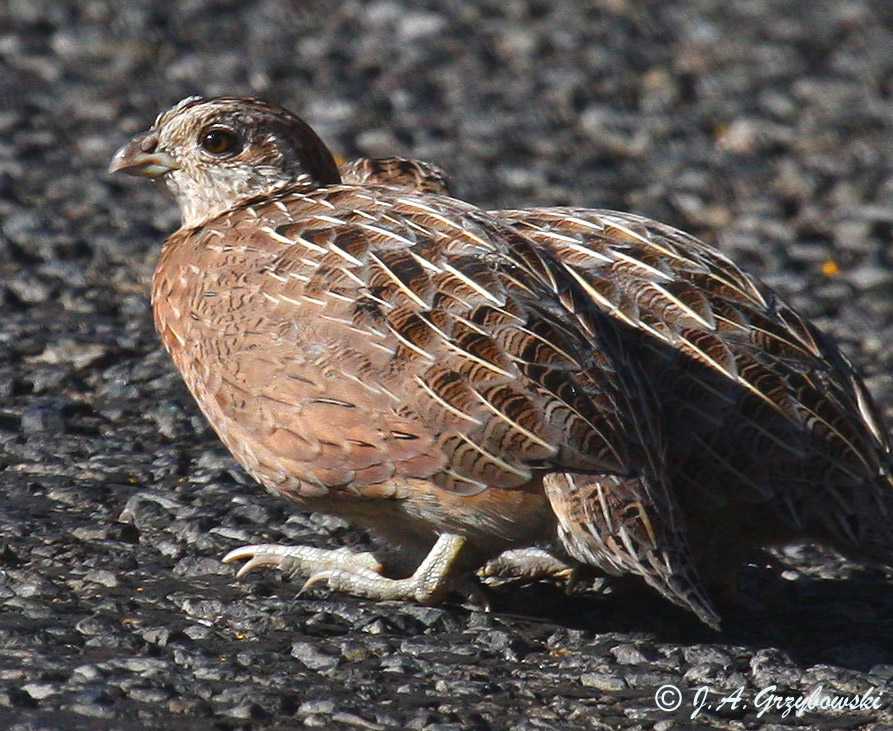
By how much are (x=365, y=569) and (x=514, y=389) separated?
1.07m

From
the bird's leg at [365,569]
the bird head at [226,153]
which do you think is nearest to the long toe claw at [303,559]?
the bird's leg at [365,569]

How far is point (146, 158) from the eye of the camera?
611cm

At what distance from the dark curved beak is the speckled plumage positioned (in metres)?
0.47

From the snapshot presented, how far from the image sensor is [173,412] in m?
6.96

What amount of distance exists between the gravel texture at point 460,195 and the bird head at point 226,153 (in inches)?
46.6

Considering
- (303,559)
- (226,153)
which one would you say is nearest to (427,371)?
(303,559)

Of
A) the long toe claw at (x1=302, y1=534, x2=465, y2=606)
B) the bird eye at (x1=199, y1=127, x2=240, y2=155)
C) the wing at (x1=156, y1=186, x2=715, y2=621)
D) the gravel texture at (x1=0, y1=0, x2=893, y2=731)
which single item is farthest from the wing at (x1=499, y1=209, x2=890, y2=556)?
the bird eye at (x1=199, y1=127, x2=240, y2=155)

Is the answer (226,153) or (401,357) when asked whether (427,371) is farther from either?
(226,153)

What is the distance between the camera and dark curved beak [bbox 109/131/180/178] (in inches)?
240

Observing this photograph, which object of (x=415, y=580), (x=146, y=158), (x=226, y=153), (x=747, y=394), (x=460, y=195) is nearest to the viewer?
(x=747, y=394)

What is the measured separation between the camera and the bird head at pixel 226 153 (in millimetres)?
5992

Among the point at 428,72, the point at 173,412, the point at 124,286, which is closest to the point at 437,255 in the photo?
the point at 173,412

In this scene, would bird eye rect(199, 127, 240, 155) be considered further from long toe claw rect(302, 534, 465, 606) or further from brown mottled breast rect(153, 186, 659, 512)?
long toe claw rect(302, 534, 465, 606)

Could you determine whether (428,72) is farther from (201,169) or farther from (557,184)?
(201,169)
